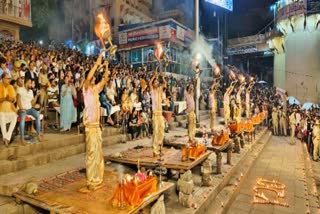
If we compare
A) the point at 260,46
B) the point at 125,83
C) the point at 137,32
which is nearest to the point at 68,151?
the point at 125,83

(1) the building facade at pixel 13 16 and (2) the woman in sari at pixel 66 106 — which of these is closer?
(2) the woman in sari at pixel 66 106

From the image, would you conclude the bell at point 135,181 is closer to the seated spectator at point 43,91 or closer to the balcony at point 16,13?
the seated spectator at point 43,91

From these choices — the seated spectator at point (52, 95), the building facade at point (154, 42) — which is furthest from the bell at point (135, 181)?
the building facade at point (154, 42)

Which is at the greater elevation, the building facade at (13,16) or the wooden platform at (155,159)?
the building facade at (13,16)

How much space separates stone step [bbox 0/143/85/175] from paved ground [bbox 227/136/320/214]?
508 cm

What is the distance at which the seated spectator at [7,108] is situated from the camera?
7547 millimetres

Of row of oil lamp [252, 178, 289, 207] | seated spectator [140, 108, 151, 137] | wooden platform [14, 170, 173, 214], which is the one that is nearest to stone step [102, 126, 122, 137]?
seated spectator [140, 108, 151, 137]

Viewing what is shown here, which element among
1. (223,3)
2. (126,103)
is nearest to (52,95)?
(126,103)

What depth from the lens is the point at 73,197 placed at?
5.11 m

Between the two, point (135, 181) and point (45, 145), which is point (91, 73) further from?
point (45, 145)

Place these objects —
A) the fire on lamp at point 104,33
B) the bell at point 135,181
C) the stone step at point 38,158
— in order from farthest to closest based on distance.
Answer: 1. the stone step at point 38,158
2. the fire on lamp at point 104,33
3. the bell at point 135,181

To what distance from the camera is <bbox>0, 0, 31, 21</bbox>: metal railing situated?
2521cm

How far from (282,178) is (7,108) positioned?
9593 millimetres

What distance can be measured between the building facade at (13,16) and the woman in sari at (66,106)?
19.3 m
